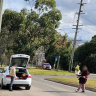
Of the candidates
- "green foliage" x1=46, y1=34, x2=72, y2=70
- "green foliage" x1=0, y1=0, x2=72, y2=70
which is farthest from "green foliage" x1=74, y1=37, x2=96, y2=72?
"green foliage" x1=0, y1=0, x2=72, y2=70

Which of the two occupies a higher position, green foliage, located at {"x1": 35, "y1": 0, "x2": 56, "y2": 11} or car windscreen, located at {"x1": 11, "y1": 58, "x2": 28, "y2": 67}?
green foliage, located at {"x1": 35, "y1": 0, "x2": 56, "y2": 11}

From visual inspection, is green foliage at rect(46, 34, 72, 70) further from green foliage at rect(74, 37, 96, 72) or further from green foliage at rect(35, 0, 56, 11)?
green foliage at rect(35, 0, 56, 11)

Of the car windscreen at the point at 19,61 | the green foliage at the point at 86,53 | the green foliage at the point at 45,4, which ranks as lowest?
the car windscreen at the point at 19,61

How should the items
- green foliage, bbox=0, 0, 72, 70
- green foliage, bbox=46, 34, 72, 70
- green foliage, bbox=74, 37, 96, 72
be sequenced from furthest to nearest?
green foliage, bbox=46, 34, 72, 70, green foliage, bbox=74, 37, 96, 72, green foliage, bbox=0, 0, 72, 70

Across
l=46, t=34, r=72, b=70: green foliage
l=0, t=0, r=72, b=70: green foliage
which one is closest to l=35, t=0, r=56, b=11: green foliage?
l=0, t=0, r=72, b=70: green foliage

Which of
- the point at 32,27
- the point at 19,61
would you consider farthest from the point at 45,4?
the point at 19,61

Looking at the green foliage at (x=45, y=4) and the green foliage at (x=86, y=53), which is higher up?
the green foliage at (x=45, y=4)

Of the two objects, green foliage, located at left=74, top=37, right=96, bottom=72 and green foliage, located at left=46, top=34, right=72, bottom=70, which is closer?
green foliage, located at left=74, top=37, right=96, bottom=72

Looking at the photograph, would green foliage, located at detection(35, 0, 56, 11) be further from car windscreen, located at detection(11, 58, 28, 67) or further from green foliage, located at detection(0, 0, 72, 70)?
car windscreen, located at detection(11, 58, 28, 67)

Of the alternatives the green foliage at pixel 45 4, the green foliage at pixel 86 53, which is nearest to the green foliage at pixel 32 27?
the green foliage at pixel 45 4

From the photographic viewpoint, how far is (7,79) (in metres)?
17.9

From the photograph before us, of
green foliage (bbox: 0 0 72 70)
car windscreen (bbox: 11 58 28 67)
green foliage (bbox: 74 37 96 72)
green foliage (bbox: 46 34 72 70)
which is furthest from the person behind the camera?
green foliage (bbox: 46 34 72 70)

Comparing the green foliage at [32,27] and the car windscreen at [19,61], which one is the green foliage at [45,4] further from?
the car windscreen at [19,61]

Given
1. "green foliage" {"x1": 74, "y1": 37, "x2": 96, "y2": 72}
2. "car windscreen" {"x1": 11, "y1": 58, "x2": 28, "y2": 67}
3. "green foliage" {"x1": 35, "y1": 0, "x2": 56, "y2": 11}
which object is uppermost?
"green foliage" {"x1": 35, "y1": 0, "x2": 56, "y2": 11}
